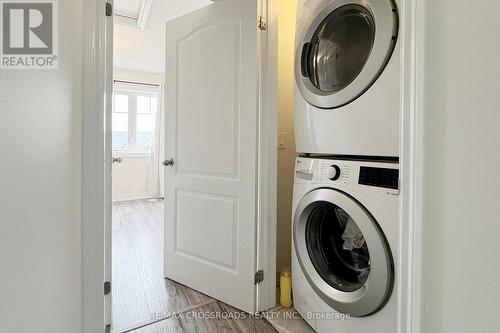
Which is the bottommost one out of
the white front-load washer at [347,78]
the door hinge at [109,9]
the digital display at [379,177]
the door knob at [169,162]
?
the digital display at [379,177]

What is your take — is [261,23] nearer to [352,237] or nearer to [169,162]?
[169,162]

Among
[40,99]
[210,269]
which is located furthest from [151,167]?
[40,99]

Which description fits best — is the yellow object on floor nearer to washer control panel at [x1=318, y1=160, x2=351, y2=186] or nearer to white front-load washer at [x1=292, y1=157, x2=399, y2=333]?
white front-load washer at [x1=292, y1=157, x2=399, y2=333]

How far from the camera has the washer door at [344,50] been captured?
3.53ft

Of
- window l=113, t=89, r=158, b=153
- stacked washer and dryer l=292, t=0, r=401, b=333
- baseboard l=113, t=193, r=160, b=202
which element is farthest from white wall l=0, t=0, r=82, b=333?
window l=113, t=89, r=158, b=153

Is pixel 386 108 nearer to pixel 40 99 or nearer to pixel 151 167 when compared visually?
pixel 40 99

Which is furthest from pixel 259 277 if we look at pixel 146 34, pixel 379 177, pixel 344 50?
pixel 146 34

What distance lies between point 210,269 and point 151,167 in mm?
3912

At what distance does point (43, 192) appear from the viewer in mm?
924

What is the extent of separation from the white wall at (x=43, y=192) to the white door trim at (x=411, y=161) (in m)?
1.14

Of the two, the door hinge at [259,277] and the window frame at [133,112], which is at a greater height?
the window frame at [133,112]

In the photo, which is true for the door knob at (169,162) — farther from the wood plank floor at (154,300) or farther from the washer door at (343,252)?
the washer door at (343,252)


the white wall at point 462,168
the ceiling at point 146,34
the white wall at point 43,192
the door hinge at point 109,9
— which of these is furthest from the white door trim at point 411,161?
the ceiling at point 146,34

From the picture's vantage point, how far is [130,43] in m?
3.75
